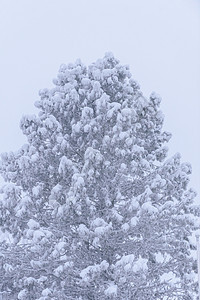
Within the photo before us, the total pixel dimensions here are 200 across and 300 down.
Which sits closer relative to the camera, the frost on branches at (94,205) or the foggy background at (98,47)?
the frost on branches at (94,205)

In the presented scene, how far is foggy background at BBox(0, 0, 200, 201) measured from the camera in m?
19.9

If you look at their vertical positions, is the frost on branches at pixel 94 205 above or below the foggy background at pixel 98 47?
below

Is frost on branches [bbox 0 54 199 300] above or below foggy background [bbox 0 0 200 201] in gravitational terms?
below

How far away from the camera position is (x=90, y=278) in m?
11.5

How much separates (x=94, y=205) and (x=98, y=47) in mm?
21614

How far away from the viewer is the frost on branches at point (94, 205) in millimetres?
11953

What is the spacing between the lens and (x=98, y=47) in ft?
109

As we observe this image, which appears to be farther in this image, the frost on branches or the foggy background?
the foggy background

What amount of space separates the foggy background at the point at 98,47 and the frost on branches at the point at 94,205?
3202 mm

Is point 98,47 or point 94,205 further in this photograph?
point 98,47

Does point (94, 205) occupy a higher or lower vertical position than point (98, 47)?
lower

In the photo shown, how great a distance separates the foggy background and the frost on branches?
3202 millimetres

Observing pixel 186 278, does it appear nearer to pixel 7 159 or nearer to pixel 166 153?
pixel 166 153

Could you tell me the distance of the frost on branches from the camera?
12.0 meters
